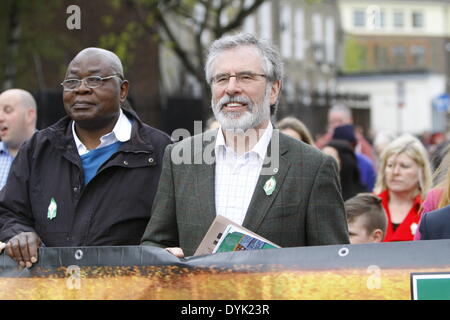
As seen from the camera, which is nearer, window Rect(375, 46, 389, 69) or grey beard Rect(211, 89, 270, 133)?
grey beard Rect(211, 89, 270, 133)

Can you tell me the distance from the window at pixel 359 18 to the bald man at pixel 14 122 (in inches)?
2616

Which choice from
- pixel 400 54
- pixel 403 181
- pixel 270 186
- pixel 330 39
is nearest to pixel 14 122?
pixel 403 181

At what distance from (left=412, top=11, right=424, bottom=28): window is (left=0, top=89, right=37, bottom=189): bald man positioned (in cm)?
7582

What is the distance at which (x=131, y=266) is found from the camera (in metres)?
4.22

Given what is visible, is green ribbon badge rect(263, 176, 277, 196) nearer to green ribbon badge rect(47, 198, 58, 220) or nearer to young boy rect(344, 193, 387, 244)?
green ribbon badge rect(47, 198, 58, 220)

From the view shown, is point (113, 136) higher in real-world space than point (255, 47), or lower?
lower

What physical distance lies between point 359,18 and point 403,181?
6795cm

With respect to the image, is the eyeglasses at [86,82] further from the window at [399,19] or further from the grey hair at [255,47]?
the window at [399,19]

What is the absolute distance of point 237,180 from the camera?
462 cm

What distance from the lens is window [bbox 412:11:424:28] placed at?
3187 inches

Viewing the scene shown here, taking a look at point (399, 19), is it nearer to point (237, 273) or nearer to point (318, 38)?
point (318, 38)

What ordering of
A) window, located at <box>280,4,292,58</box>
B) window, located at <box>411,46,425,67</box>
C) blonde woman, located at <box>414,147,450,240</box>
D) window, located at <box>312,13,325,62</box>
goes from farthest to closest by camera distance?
window, located at <box>411,46,425,67</box>
window, located at <box>312,13,325,62</box>
window, located at <box>280,4,292,58</box>
blonde woman, located at <box>414,147,450,240</box>

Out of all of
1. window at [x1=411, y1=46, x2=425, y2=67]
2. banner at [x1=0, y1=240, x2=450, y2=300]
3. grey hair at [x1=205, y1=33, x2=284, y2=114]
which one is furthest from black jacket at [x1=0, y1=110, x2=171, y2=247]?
window at [x1=411, y1=46, x2=425, y2=67]

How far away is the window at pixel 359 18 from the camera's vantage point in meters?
73.1
